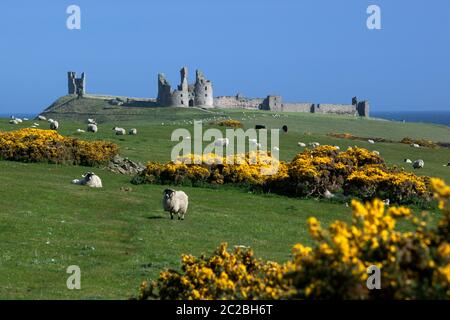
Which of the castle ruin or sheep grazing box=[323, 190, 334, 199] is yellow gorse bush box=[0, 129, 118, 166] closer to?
sheep grazing box=[323, 190, 334, 199]

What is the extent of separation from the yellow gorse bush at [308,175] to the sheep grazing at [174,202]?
1220 centimetres

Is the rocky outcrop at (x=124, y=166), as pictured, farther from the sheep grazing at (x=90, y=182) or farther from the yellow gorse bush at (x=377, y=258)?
the yellow gorse bush at (x=377, y=258)

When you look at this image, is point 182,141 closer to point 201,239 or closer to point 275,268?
point 201,239

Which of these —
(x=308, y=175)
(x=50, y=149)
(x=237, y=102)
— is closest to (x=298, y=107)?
(x=237, y=102)

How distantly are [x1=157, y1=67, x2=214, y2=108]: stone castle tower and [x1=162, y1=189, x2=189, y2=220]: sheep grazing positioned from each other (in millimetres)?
125611

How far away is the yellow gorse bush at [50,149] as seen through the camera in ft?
153

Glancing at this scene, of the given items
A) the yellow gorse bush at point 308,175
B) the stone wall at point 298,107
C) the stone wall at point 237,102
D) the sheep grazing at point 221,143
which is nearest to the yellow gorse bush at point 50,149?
the yellow gorse bush at point 308,175

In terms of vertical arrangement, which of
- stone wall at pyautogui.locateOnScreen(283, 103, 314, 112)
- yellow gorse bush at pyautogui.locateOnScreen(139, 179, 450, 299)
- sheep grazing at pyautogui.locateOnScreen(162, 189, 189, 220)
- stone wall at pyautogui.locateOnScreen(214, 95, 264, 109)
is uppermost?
stone wall at pyautogui.locateOnScreen(214, 95, 264, 109)

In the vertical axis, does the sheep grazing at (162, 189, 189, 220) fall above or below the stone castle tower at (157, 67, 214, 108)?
below

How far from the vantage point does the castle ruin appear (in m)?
157

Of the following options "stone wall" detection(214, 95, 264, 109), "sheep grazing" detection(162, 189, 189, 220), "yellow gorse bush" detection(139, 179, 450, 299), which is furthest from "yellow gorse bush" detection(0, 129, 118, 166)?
"stone wall" detection(214, 95, 264, 109)

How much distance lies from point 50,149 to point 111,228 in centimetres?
2129

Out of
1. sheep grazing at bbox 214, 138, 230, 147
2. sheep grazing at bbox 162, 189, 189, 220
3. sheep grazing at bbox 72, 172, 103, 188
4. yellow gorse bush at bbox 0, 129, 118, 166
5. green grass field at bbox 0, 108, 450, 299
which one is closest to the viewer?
green grass field at bbox 0, 108, 450, 299

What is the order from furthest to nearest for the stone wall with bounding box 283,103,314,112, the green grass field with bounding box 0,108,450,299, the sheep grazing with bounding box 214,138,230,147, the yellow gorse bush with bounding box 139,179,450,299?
the stone wall with bounding box 283,103,314,112 → the sheep grazing with bounding box 214,138,230,147 → the green grass field with bounding box 0,108,450,299 → the yellow gorse bush with bounding box 139,179,450,299
